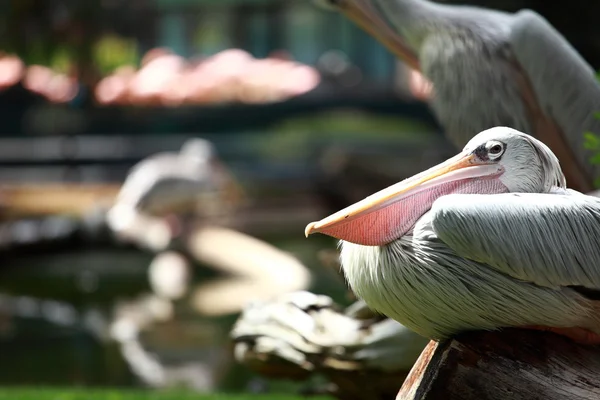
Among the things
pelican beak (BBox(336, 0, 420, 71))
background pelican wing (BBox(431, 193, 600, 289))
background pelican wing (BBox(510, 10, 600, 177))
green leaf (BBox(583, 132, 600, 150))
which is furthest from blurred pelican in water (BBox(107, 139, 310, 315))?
background pelican wing (BBox(431, 193, 600, 289))

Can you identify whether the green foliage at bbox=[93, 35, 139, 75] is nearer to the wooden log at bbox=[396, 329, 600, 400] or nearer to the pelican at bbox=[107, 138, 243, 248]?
the pelican at bbox=[107, 138, 243, 248]

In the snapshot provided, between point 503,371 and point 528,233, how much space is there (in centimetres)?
24

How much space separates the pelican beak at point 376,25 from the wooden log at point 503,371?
1.12 meters

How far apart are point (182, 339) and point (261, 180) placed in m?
3.88

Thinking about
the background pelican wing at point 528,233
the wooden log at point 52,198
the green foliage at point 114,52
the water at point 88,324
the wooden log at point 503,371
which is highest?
the background pelican wing at point 528,233

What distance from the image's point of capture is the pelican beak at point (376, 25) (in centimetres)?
233

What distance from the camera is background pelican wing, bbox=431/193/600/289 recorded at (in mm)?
1298

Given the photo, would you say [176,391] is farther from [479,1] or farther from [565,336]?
[479,1]

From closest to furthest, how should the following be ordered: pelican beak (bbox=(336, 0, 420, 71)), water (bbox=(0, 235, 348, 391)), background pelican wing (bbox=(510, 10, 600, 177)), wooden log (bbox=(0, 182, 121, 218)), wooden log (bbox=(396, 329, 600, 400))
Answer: wooden log (bbox=(396, 329, 600, 400)), background pelican wing (bbox=(510, 10, 600, 177)), pelican beak (bbox=(336, 0, 420, 71)), water (bbox=(0, 235, 348, 391)), wooden log (bbox=(0, 182, 121, 218))

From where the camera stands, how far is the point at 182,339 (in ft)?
14.7

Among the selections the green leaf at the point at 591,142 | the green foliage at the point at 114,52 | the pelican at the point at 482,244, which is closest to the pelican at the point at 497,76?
the green leaf at the point at 591,142

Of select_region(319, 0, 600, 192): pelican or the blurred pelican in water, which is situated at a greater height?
select_region(319, 0, 600, 192): pelican

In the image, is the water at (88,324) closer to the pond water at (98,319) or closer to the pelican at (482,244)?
the pond water at (98,319)

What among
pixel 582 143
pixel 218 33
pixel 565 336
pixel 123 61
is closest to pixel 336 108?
pixel 218 33
